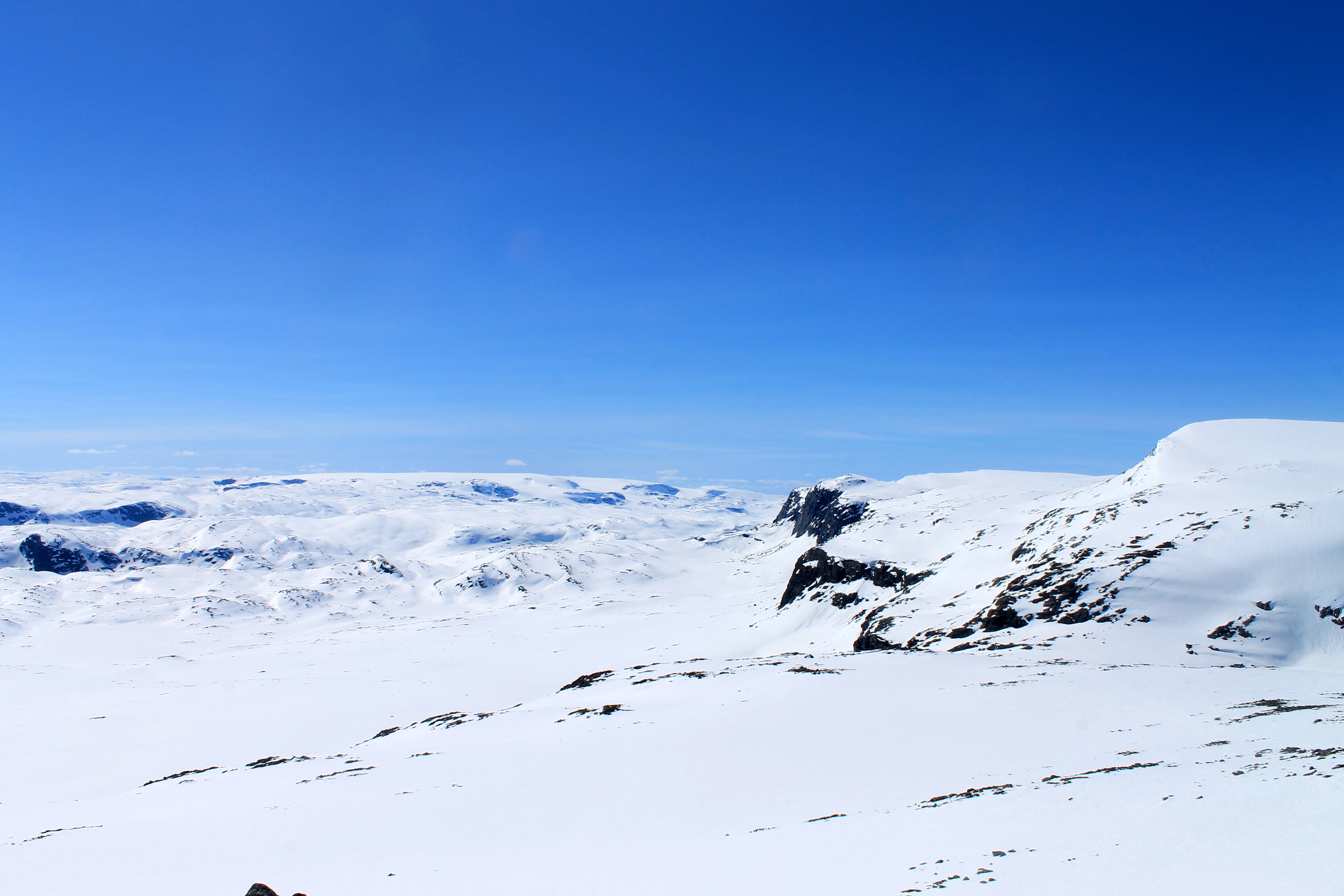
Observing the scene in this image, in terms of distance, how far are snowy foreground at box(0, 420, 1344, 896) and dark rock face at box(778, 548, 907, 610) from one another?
44 centimetres

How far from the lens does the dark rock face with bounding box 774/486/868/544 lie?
151000 mm

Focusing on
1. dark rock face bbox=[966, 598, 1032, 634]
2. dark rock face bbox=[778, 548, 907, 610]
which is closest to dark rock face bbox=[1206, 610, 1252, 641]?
dark rock face bbox=[966, 598, 1032, 634]

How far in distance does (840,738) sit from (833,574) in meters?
62.9

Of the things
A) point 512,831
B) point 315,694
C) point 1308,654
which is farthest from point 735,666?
point 315,694

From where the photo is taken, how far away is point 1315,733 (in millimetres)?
19125

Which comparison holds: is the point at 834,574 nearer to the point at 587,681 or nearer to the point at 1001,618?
the point at 1001,618

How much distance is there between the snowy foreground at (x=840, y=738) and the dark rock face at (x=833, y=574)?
0.44m

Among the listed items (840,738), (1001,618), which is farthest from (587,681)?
(1001,618)

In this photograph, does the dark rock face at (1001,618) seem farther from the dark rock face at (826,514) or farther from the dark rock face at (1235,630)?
the dark rock face at (826,514)

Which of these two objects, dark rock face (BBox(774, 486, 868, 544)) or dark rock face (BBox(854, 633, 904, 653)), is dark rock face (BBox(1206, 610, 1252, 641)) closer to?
dark rock face (BBox(854, 633, 904, 653))

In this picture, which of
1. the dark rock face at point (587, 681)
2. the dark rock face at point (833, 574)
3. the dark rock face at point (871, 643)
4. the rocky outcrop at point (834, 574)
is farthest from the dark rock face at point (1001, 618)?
the dark rock face at point (587, 681)

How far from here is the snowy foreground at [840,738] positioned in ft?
43.9

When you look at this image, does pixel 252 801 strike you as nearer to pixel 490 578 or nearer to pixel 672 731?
pixel 672 731

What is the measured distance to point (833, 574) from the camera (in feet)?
283
